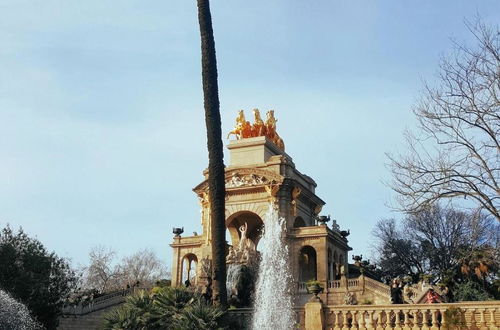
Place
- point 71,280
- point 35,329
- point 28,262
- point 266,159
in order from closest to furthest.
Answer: point 35,329, point 28,262, point 71,280, point 266,159

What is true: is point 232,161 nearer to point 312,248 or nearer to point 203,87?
point 312,248

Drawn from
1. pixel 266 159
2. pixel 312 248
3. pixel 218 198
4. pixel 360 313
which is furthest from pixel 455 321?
pixel 266 159

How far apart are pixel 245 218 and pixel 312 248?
7.27 metres

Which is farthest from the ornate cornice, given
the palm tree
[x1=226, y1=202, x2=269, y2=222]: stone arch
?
the palm tree

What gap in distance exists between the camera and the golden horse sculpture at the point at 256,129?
158 ft

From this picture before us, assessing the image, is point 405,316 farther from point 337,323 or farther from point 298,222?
point 298,222

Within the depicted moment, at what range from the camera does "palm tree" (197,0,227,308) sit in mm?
17469

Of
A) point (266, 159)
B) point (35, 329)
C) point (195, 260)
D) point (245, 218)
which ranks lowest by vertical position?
point (35, 329)

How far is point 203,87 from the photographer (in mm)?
19453

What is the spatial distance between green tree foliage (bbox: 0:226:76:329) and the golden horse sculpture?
20.7 meters

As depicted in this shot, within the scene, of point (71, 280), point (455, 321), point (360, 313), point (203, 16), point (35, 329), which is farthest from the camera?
point (71, 280)

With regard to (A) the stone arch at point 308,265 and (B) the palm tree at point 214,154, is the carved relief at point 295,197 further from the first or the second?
(B) the palm tree at point 214,154

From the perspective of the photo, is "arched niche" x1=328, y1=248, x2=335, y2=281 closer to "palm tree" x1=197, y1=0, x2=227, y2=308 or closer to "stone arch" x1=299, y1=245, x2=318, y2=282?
"stone arch" x1=299, y1=245, x2=318, y2=282

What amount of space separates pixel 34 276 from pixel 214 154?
14827 millimetres
